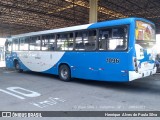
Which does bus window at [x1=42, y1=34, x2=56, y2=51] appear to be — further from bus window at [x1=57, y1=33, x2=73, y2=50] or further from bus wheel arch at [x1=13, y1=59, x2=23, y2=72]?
bus wheel arch at [x1=13, y1=59, x2=23, y2=72]

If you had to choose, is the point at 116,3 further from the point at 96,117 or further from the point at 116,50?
the point at 96,117

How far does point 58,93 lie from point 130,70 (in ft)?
10.2

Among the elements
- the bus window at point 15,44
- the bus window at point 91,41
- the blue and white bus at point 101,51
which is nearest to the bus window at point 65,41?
the blue and white bus at point 101,51

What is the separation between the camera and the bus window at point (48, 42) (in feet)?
40.1

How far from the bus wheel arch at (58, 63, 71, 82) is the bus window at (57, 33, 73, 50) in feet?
3.32

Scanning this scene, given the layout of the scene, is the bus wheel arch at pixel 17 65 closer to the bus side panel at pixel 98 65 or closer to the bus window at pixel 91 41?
the bus side panel at pixel 98 65

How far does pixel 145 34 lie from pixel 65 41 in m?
4.44

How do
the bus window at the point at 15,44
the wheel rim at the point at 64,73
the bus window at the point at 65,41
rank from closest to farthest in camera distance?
the bus window at the point at 65,41, the wheel rim at the point at 64,73, the bus window at the point at 15,44

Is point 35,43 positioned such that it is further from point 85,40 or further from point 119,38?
point 119,38

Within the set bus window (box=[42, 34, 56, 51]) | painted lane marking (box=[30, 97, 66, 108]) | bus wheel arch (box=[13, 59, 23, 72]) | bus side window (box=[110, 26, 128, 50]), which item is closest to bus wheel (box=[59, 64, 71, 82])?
bus window (box=[42, 34, 56, 51])

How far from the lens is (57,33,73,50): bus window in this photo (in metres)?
11.0

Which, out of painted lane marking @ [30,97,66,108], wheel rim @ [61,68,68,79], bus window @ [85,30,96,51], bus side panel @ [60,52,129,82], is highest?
bus window @ [85,30,96,51]

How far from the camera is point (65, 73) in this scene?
11.6 m

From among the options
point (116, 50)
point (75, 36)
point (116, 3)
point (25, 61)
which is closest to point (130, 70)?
point (116, 50)
